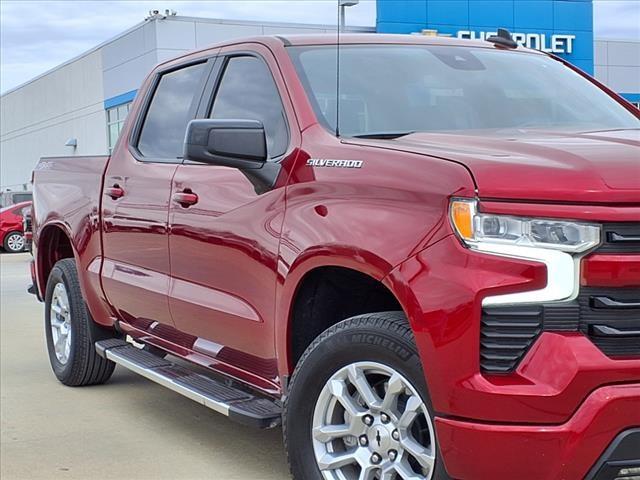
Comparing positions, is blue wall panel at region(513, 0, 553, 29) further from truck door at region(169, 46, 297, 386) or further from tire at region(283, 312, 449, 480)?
tire at region(283, 312, 449, 480)

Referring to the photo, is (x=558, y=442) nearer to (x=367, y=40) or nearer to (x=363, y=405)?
(x=363, y=405)

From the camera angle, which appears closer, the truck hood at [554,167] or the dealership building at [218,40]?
the truck hood at [554,167]

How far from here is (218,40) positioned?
29.3 metres

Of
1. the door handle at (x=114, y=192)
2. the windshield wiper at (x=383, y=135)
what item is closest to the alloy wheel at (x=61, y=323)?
the door handle at (x=114, y=192)

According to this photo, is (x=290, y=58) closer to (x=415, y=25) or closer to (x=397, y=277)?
(x=397, y=277)

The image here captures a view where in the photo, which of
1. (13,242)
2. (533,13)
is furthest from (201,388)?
(533,13)

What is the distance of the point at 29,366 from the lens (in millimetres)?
7191

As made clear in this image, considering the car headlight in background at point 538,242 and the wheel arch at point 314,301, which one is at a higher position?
the car headlight in background at point 538,242

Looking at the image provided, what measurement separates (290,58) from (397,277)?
1542 mm

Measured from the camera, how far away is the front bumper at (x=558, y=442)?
2.69 metres

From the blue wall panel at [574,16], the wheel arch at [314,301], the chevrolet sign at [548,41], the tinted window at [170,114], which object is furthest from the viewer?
the blue wall panel at [574,16]

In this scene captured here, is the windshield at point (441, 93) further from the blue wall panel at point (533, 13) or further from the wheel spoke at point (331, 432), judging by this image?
the blue wall panel at point (533, 13)

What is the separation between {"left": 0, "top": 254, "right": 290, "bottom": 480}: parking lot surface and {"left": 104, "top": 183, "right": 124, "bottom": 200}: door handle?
1.29 metres

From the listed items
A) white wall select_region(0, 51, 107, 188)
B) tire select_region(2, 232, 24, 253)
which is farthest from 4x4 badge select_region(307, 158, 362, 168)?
white wall select_region(0, 51, 107, 188)
